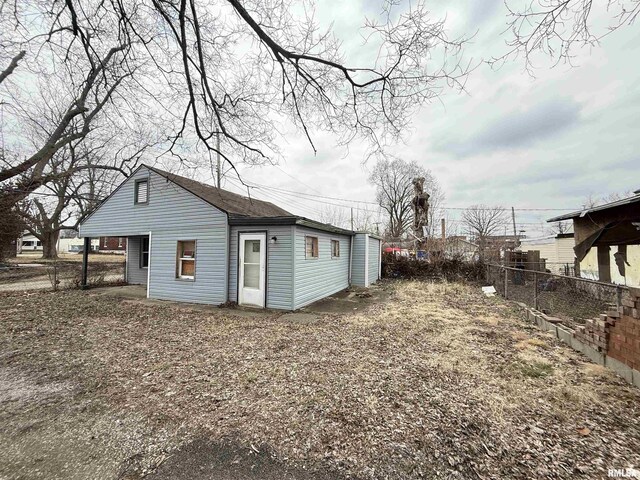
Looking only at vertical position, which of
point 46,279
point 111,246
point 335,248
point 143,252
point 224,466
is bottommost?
point 224,466

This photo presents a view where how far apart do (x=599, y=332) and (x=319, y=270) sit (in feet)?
22.3

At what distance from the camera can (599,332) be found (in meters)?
3.97

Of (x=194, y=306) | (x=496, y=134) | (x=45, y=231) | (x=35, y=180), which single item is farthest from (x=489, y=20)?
(x=45, y=231)

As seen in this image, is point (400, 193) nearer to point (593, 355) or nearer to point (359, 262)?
point (359, 262)

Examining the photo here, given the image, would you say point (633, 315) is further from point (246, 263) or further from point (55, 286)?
point (55, 286)

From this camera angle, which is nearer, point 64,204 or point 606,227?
point 606,227

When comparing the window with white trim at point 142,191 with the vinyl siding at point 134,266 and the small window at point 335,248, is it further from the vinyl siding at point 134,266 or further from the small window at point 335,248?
the small window at point 335,248

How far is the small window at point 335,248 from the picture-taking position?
1090 cm

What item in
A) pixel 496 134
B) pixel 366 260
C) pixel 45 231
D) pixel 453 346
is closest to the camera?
pixel 453 346

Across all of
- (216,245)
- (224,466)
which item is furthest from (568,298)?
(216,245)

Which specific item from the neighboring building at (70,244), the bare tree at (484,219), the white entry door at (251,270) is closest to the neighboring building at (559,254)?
the bare tree at (484,219)

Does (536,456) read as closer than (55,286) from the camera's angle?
Yes

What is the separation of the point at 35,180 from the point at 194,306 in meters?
5.04

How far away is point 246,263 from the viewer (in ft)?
27.1
